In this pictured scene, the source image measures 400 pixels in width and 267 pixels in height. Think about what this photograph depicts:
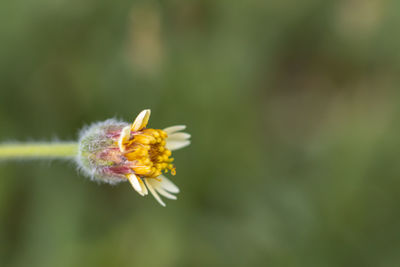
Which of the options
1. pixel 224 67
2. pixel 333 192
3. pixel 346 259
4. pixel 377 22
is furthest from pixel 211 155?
pixel 377 22

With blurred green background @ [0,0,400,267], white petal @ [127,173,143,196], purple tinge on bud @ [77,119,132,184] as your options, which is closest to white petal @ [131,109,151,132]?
purple tinge on bud @ [77,119,132,184]

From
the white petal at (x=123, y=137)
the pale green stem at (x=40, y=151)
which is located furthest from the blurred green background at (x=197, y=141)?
the white petal at (x=123, y=137)

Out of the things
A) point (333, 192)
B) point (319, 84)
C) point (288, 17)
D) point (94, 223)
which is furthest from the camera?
point (319, 84)

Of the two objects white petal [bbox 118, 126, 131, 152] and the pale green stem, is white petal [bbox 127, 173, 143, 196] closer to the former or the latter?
white petal [bbox 118, 126, 131, 152]

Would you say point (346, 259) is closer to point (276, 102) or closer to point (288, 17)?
point (276, 102)

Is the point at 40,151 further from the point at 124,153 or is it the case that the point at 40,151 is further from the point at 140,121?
the point at 140,121

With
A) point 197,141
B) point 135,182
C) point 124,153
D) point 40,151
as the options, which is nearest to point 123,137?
point 124,153
